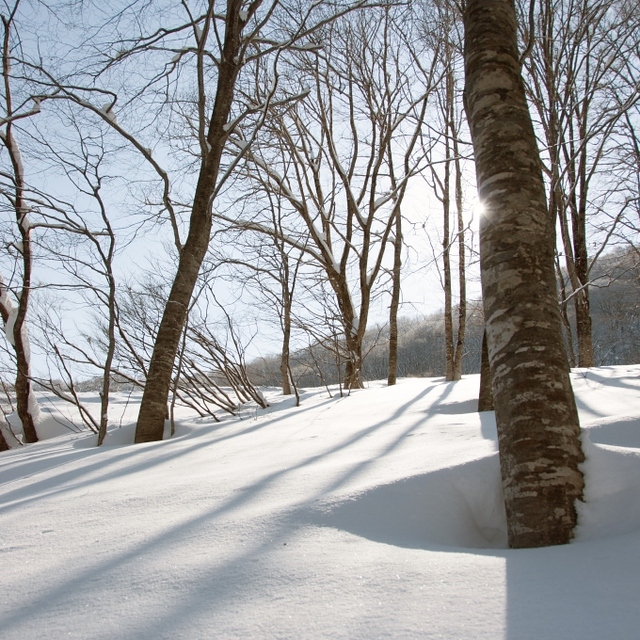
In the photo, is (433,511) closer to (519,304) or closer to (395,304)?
(519,304)

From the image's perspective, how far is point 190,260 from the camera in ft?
14.9

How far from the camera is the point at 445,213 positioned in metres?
11.1

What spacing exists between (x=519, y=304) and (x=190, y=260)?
3.68 m

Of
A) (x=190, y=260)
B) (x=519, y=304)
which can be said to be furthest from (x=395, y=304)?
(x=519, y=304)

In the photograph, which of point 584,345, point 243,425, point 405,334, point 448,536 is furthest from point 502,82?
point 405,334

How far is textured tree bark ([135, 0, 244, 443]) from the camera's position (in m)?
4.34

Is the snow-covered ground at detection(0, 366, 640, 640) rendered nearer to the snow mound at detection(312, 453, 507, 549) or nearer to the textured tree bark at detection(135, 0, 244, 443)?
the snow mound at detection(312, 453, 507, 549)

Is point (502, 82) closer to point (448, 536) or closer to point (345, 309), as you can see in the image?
point (448, 536)

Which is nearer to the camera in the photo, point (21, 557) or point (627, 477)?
point (21, 557)

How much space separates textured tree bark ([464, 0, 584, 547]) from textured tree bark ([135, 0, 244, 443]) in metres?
3.32

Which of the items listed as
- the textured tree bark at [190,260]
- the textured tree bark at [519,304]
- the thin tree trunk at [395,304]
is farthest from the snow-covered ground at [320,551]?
the thin tree trunk at [395,304]

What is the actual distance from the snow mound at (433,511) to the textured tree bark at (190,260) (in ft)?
11.0

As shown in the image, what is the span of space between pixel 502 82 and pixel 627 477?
1532 mm

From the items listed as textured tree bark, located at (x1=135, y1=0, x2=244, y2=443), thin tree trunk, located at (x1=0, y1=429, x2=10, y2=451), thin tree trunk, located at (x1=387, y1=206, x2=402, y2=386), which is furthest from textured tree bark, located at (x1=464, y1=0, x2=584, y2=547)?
thin tree trunk, located at (x1=387, y1=206, x2=402, y2=386)
